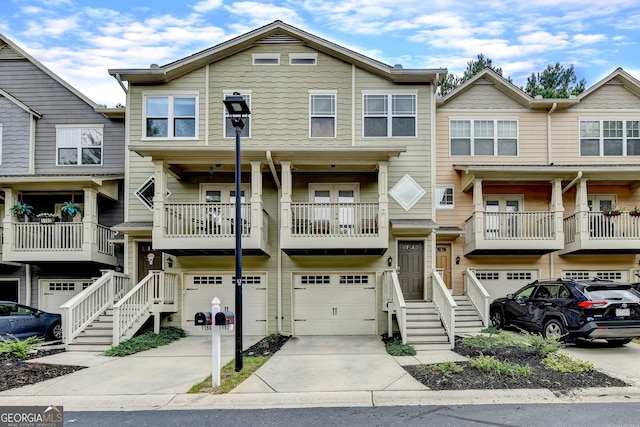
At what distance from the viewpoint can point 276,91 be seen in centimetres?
1484

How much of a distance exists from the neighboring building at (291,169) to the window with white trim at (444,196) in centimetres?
195

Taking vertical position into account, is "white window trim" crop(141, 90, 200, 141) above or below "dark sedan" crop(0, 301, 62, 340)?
above

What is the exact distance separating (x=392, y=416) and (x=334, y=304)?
819cm

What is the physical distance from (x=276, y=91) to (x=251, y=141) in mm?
1841

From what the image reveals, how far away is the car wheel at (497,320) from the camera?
1349 centimetres

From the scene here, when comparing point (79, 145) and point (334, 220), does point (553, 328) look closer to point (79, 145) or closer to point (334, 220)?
point (334, 220)

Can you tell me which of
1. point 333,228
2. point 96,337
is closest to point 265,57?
point 333,228

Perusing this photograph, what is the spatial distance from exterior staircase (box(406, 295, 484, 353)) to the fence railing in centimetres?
256

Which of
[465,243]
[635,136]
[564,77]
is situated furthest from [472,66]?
[465,243]

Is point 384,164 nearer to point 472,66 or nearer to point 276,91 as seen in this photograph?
point 276,91

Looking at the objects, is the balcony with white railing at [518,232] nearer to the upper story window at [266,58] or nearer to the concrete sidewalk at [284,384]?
the concrete sidewalk at [284,384]

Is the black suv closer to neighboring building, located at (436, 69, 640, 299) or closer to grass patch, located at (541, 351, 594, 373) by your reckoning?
grass patch, located at (541, 351, 594, 373)

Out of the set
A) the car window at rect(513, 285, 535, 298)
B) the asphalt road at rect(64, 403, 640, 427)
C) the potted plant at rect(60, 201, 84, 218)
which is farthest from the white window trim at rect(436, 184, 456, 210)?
the potted plant at rect(60, 201, 84, 218)

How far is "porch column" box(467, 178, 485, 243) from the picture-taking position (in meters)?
14.8
